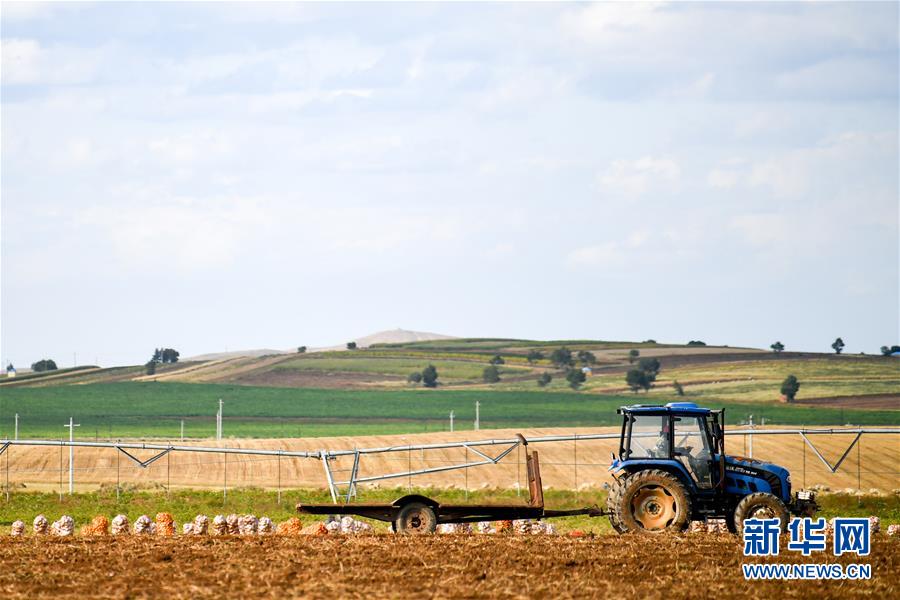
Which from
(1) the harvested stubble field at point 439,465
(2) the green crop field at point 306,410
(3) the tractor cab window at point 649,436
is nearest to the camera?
(3) the tractor cab window at point 649,436

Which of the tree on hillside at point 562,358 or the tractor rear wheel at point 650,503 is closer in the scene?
the tractor rear wheel at point 650,503

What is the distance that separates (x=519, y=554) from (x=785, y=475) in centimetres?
666

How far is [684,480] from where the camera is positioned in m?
24.0

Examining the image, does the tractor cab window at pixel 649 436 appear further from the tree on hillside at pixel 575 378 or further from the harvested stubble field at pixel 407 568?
the tree on hillside at pixel 575 378

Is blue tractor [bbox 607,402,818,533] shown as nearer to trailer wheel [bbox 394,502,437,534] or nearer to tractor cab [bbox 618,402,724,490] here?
tractor cab [bbox 618,402,724,490]

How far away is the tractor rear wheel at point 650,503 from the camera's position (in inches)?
931

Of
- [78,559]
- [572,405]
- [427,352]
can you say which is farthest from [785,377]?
[78,559]

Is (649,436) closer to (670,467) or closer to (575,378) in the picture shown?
(670,467)

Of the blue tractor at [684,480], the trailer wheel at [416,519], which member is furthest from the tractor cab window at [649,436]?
the trailer wheel at [416,519]

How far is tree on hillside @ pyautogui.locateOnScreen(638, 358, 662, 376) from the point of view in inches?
5157

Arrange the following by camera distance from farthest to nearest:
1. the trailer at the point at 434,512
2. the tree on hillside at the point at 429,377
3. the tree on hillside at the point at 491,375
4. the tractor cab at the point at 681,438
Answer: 1. the tree on hillside at the point at 491,375
2. the tree on hillside at the point at 429,377
3. the trailer at the point at 434,512
4. the tractor cab at the point at 681,438

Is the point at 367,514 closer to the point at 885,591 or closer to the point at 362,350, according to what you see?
the point at 885,591

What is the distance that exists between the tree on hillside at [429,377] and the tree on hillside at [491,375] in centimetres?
609

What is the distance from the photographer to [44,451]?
60406 millimetres
